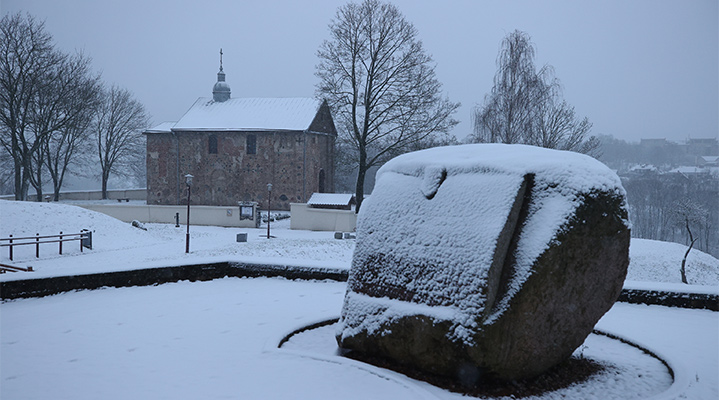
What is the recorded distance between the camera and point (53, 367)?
5.35 meters

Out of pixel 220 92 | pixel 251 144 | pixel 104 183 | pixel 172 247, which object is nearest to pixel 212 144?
pixel 251 144

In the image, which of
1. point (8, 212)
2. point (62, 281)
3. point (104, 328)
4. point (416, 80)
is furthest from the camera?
point (416, 80)

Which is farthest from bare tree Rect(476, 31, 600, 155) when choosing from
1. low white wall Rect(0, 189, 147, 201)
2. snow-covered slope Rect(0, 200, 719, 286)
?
low white wall Rect(0, 189, 147, 201)

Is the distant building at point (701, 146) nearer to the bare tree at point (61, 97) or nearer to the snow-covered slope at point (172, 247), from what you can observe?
the snow-covered slope at point (172, 247)

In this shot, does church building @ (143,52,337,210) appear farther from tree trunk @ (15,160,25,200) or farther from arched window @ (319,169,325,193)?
tree trunk @ (15,160,25,200)

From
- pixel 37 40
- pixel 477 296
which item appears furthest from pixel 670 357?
pixel 37 40

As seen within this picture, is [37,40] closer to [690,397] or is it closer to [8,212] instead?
[8,212]

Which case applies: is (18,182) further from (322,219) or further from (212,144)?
(322,219)

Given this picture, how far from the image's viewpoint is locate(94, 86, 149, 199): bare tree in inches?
1752

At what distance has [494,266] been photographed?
5.04m

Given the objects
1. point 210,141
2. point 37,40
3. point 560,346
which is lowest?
point 560,346

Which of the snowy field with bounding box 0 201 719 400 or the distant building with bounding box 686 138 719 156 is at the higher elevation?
the distant building with bounding box 686 138 719 156

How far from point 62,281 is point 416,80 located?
22.5 metres

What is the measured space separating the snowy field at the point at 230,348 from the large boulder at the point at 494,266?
42 cm
